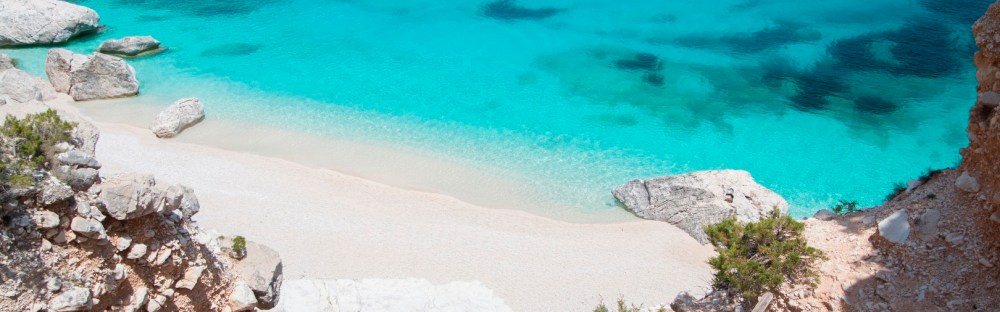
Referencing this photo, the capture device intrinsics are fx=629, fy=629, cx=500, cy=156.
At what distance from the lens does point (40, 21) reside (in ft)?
101

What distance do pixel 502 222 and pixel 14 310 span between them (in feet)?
43.6

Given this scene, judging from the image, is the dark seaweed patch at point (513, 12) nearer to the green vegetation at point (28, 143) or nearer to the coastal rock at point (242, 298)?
the coastal rock at point (242, 298)

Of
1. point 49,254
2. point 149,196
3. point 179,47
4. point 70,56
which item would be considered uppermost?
point 179,47

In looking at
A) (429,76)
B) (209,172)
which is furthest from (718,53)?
(209,172)

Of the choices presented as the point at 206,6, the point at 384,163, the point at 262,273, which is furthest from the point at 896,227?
the point at 206,6

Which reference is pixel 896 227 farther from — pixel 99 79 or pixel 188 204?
pixel 99 79

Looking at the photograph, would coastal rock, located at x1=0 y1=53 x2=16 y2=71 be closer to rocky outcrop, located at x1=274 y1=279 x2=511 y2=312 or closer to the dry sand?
the dry sand

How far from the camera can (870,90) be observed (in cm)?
2780

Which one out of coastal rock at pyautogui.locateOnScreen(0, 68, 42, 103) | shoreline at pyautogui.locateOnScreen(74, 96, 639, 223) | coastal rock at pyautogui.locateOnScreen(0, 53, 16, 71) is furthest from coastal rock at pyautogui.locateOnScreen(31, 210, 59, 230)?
coastal rock at pyautogui.locateOnScreen(0, 53, 16, 71)

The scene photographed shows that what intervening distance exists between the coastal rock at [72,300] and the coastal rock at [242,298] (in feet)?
10.7

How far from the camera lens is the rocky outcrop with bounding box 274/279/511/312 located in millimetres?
14438

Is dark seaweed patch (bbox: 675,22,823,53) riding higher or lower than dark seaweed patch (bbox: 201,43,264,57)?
higher

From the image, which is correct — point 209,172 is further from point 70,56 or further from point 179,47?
point 179,47

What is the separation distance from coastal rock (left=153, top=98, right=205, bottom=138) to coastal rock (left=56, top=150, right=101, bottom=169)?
15.1 m
